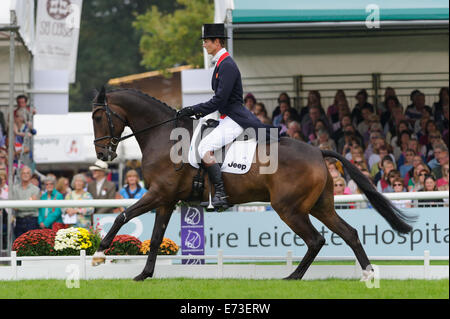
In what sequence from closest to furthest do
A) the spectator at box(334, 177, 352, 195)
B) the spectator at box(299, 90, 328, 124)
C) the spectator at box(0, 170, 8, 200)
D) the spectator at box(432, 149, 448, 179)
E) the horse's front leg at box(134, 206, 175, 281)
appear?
the horse's front leg at box(134, 206, 175, 281), the spectator at box(334, 177, 352, 195), the spectator at box(0, 170, 8, 200), the spectator at box(432, 149, 448, 179), the spectator at box(299, 90, 328, 124)

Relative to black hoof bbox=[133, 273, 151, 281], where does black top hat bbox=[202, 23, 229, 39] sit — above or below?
above

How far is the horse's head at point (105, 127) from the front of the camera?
29.0 feet

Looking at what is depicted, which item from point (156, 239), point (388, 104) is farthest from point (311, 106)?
A: point (156, 239)

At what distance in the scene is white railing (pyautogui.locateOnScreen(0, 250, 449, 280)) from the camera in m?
8.97

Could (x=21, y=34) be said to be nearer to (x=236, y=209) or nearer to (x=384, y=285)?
(x=236, y=209)

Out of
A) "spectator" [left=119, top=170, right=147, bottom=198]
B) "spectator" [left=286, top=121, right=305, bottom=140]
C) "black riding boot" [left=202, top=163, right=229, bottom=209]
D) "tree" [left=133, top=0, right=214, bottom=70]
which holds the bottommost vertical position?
"spectator" [left=119, top=170, right=147, bottom=198]

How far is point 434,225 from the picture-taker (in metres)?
10.6

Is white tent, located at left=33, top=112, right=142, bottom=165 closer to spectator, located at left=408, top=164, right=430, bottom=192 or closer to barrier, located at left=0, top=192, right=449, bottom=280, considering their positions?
spectator, located at left=408, top=164, right=430, bottom=192

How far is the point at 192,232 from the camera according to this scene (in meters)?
9.60

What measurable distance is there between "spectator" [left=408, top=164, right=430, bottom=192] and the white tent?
43.8 ft

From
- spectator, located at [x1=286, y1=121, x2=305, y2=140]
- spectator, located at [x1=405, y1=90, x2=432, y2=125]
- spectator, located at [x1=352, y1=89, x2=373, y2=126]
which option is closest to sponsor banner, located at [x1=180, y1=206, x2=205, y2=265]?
spectator, located at [x1=286, y1=121, x2=305, y2=140]

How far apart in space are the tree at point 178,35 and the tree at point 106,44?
960cm

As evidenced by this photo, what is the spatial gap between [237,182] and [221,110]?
77cm
